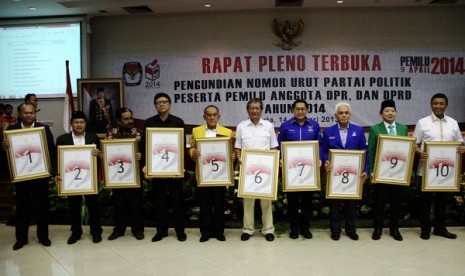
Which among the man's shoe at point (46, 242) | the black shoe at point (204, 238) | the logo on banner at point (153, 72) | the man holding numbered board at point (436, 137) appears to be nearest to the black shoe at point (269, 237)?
the black shoe at point (204, 238)

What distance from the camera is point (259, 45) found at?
21.3 ft

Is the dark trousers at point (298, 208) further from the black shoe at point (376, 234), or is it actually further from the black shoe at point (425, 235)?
the black shoe at point (425, 235)

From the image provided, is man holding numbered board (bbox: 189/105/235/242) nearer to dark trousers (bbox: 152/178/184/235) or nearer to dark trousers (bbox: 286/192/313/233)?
dark trousers (bbox: 152/178/184/235)

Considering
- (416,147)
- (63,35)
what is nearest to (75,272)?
(416,147)

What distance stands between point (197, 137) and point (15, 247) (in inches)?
75.4

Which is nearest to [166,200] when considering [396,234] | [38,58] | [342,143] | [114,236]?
[114,236]

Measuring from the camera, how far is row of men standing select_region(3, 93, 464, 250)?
137 inches

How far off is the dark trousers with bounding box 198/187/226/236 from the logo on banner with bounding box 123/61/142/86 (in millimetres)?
3742

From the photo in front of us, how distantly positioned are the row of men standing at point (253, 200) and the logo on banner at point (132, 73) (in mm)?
3207

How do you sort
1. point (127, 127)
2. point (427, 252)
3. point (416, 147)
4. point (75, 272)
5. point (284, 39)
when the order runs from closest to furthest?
point (75, 272), point (427, 252), point (416, 147), point (127, 127), point (284, 39)

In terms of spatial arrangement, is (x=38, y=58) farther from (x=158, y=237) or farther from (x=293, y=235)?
(x=293, y=235)

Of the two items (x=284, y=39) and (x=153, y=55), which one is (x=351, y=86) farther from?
(x=153, y=55)

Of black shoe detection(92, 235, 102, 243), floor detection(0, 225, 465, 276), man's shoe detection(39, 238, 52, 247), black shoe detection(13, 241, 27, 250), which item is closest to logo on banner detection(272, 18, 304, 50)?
floor detection(0, 225, 465, 276)

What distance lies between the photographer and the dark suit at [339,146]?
3.48 m
